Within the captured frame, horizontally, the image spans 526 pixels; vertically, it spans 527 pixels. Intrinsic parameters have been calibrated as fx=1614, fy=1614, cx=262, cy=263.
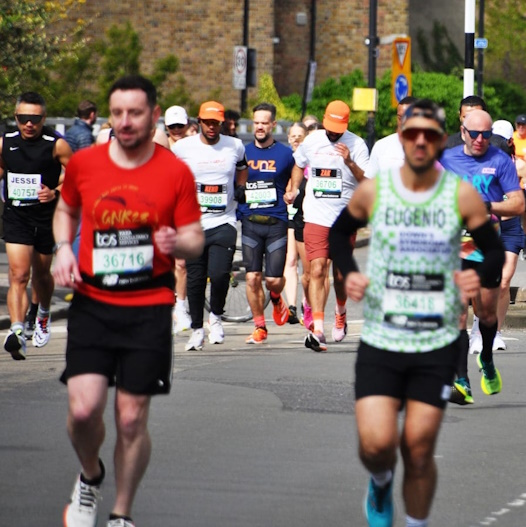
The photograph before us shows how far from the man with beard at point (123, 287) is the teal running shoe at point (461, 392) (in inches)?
150

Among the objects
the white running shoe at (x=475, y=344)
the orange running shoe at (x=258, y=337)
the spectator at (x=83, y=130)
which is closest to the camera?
the white running shoe at (x=475, y=344)

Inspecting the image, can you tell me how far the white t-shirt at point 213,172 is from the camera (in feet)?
43.0

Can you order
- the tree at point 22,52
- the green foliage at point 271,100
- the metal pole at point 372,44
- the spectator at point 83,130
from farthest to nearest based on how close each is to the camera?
the green foliage at point 271,100 < the metal pole at point 372,44 < the tree at point 22,52 < the spectator at point 83,130

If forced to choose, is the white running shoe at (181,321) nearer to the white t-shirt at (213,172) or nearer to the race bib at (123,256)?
Result: the white t-shirt at (213,172)

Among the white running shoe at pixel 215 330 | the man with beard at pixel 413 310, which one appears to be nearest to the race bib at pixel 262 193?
the white running shoe at pixel 215 330

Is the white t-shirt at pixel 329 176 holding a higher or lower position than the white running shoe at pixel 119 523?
higher

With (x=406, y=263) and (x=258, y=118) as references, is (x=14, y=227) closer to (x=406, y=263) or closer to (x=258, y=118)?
(x=258, y=118)

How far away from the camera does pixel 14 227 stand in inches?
495

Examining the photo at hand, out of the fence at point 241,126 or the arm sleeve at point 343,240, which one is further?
the fence at point 241,126

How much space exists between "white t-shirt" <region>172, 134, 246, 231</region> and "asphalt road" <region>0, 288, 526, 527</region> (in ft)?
4.13

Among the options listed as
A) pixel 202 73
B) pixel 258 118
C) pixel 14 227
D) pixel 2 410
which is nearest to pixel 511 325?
pixel 258 118

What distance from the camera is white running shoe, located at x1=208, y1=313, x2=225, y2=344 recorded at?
1367 centimetres

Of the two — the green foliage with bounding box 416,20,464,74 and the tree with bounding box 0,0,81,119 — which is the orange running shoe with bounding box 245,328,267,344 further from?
the green foliage with bounding box 416,20,464,74

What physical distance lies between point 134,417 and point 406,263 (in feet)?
4.02
